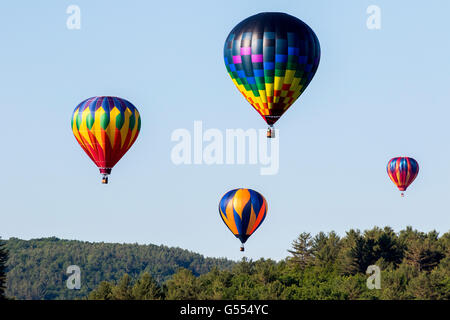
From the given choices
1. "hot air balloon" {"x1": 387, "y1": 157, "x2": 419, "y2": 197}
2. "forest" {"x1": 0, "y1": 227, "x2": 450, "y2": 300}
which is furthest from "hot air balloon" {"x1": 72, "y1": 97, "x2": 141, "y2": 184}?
"hot air balloon" {"x1": 387, "y1": 157, "x2": 419, "y2": 197}

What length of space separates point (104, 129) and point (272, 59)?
1491cm

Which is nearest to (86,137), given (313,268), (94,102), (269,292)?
(94,102)

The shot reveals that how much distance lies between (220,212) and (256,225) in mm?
5064

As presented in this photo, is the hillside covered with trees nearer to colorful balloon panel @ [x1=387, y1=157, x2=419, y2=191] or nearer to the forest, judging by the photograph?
the forest

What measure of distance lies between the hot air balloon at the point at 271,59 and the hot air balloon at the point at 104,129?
10513mm

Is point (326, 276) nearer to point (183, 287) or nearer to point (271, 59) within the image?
point (183, 287)

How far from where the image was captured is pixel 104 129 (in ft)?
251

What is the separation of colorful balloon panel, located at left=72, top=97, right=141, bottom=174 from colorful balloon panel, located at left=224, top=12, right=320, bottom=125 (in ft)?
34.3

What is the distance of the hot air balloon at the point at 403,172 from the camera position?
127 meters

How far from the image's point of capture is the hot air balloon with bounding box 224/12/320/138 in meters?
71.3

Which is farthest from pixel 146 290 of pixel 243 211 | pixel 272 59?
pixel 272 59

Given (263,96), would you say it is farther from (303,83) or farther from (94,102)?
(94,102)

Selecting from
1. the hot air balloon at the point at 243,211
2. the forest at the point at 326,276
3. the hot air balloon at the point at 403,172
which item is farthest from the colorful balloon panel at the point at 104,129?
the hot air balloon at the point at 403,172

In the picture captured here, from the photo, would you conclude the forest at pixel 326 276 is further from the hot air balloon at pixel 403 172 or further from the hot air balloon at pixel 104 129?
the hot air balloon at pixel 104 129
